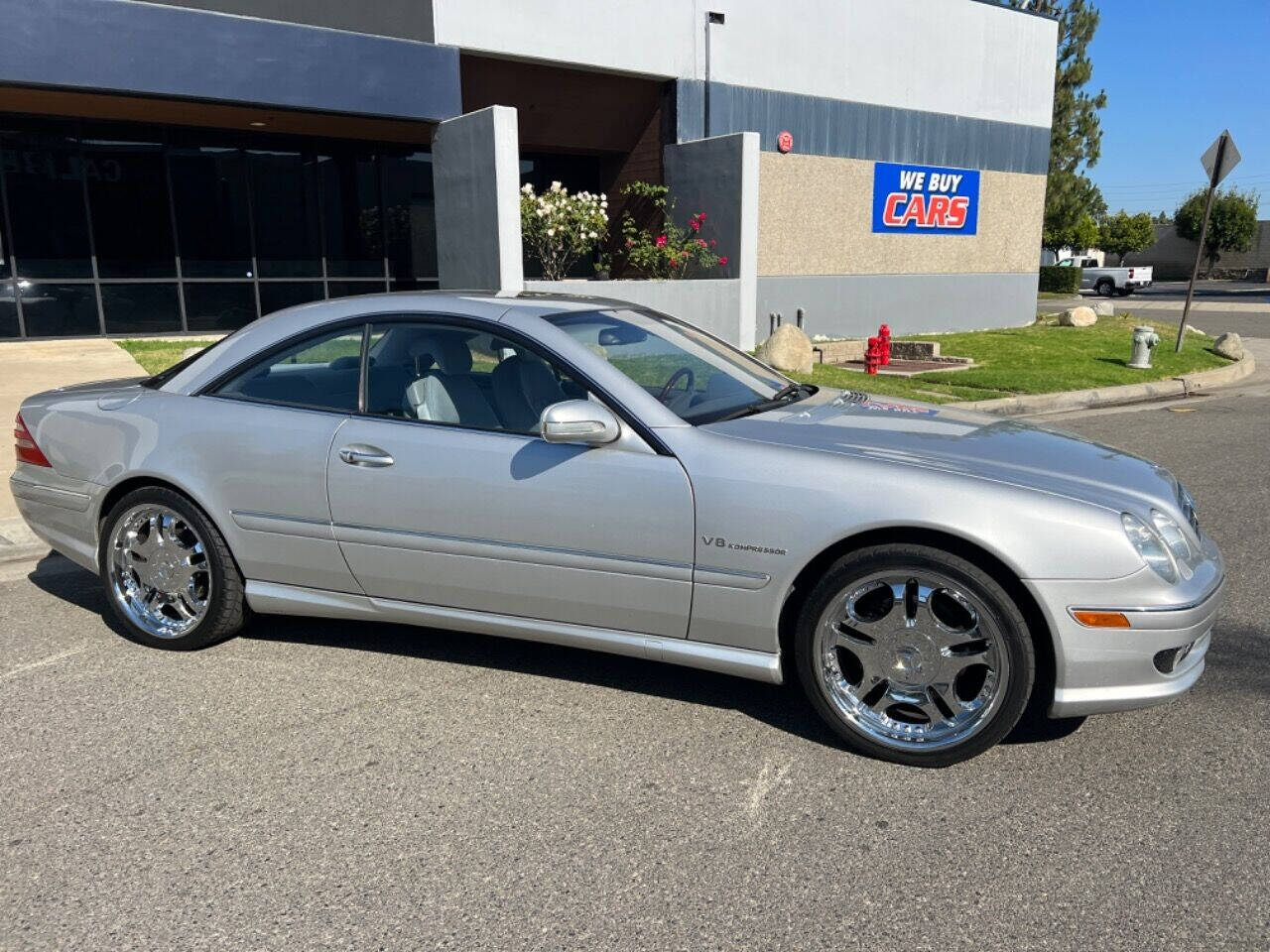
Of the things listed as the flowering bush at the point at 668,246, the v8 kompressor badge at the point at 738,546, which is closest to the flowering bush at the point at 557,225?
the flowering bush at the point at 668,246

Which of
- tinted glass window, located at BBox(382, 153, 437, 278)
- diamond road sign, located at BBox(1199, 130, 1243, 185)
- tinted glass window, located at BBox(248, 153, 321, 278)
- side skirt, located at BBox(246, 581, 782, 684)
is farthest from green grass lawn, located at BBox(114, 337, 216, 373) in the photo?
diamond road sign, located at BBox(1199, 130, 1243, 185)

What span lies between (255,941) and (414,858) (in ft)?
1.53

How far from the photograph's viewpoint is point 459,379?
13.0 feet

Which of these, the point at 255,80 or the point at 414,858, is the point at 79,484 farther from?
the point at 255,80

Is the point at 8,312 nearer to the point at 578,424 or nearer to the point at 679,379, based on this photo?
the point at 679,379

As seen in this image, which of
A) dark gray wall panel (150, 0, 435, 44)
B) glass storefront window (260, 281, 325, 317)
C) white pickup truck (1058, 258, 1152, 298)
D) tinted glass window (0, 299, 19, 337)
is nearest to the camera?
dark gray wall panel (150, 0, 435, 44)

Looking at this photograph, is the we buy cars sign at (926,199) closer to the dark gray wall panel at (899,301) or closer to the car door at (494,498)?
the dark gray wall panel at (899,301)

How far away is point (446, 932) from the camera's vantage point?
8.07 ft

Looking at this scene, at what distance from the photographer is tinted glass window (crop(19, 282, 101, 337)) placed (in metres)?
15.0

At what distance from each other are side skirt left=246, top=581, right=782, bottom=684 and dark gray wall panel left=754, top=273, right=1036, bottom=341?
13.0 metres

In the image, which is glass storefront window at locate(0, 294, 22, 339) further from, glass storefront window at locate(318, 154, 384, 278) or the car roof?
the car roof

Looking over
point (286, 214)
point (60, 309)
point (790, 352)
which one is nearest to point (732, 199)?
point (790, 352)

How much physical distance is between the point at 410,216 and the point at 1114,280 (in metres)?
40.1

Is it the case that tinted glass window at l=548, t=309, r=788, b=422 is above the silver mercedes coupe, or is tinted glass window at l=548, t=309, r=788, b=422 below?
above
